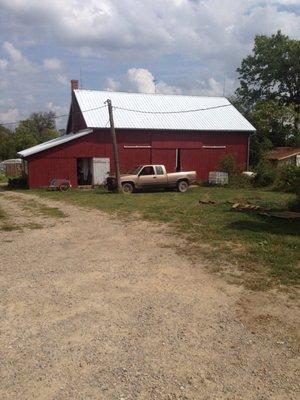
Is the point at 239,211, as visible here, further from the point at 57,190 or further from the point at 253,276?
the point at 57,190

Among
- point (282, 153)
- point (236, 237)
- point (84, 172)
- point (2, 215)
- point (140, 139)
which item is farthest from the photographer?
point (282, 153)

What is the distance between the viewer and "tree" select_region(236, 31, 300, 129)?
47250 millimetres

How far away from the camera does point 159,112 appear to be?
119ft

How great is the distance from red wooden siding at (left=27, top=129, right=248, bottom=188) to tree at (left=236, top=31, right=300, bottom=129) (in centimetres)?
1279

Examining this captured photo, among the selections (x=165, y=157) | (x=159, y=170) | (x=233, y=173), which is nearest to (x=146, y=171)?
(x=159, y=170)

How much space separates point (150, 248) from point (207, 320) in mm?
4634

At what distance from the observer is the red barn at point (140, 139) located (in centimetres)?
3155

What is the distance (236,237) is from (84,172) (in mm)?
23738

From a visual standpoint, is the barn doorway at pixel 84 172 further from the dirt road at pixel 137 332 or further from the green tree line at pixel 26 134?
the green tree line at pixel 26 134

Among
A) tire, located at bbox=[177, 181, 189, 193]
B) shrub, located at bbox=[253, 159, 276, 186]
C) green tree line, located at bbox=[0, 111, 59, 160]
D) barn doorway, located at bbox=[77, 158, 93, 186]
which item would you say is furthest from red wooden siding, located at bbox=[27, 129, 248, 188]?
green tree line, located at bbox=[0, 111, 59, 160]

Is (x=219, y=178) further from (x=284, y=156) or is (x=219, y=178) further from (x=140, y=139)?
(x=284, y=156)

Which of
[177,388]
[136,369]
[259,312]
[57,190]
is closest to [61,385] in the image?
[136,369]

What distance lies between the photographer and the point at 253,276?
8.34 m

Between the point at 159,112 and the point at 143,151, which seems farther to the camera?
the point at 159,112
